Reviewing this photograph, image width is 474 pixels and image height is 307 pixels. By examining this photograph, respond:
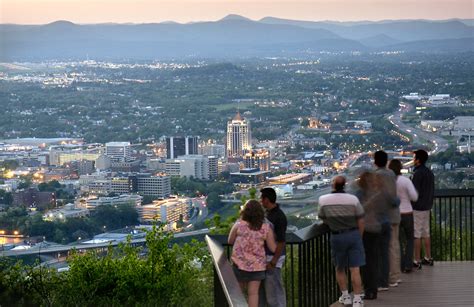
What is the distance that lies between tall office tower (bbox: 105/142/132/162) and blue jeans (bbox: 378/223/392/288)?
69.4 ft

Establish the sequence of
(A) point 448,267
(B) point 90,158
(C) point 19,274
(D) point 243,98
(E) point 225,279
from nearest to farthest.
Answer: (E) point 225,279 → (A) point 448,267 → (C) point 19,274 → (B) point 90,158 → (D) point 243,98

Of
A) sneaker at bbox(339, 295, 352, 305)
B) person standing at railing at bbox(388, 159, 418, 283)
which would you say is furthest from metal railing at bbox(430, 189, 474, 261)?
sneaker at bbox(339, 295, 352, 305)

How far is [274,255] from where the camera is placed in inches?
228

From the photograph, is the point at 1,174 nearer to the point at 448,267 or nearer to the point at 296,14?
the point at 296,14

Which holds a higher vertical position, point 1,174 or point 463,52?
point 463,52

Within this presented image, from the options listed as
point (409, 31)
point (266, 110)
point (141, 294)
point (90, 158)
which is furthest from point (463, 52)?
point (141, 294)

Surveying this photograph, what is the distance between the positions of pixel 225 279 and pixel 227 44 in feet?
93.9

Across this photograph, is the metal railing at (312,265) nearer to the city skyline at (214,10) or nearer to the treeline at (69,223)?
the treeline at (69,223)

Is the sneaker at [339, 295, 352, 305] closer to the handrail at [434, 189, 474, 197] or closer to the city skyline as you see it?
the handrail at [434, 189, 474, 197]

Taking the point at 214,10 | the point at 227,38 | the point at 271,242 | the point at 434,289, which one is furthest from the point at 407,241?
the point at 214,10

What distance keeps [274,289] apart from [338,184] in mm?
909

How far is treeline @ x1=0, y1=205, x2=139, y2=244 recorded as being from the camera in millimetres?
20312

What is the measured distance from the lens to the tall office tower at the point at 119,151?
28.0 meters

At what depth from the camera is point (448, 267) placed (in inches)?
322
